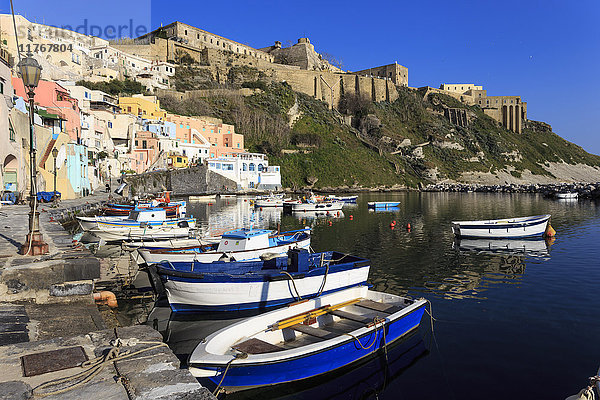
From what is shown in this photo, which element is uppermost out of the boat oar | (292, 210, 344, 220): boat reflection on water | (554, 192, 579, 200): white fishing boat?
(554, 192, 579, 200): white fishing boat

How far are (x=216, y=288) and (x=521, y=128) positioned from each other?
16825 centimetres

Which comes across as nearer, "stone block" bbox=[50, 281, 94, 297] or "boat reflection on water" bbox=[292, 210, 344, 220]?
"stone block" bbox=[50, 281, 94, 297]

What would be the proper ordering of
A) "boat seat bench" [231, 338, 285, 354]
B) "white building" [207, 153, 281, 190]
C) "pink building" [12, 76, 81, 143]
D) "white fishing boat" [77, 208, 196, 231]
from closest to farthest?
"boat seat bench" [231, 338, 285, 354] < "white fishing boat" [77, 208, 196, 231] < "pink building" [12, 76, 81, 143] < "white building" [207, 153, 281, 190]

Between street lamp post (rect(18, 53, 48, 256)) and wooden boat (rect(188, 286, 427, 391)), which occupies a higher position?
street lamp post (rect(18, 53, 48, 256))

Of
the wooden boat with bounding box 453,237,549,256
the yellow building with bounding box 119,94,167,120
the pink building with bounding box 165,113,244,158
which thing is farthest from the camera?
the pink building with bounding box 165,113,244,158

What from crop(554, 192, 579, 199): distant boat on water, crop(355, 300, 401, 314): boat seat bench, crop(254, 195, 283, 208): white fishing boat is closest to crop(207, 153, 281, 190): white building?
crop(254, 195, 283, 208): white fishing boat

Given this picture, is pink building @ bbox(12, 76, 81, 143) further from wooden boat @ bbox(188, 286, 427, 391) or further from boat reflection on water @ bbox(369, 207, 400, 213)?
wooden boat @ bbox(188, 286, 427, 391)

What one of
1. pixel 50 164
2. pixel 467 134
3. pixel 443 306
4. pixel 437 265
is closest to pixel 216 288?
pixel 443 306

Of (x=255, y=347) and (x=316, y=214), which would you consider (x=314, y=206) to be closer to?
(x=316, y=214)

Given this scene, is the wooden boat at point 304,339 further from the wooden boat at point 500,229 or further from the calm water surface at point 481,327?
the wooden boat at point 500,229

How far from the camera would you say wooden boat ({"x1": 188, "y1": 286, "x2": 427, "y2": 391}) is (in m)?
7.52

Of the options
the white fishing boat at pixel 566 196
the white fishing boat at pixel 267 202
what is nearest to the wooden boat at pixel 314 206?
the white fishing boat at pixel 267 202

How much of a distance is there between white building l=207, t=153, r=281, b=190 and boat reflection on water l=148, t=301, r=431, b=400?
66028 millimetres

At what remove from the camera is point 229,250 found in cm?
1695
